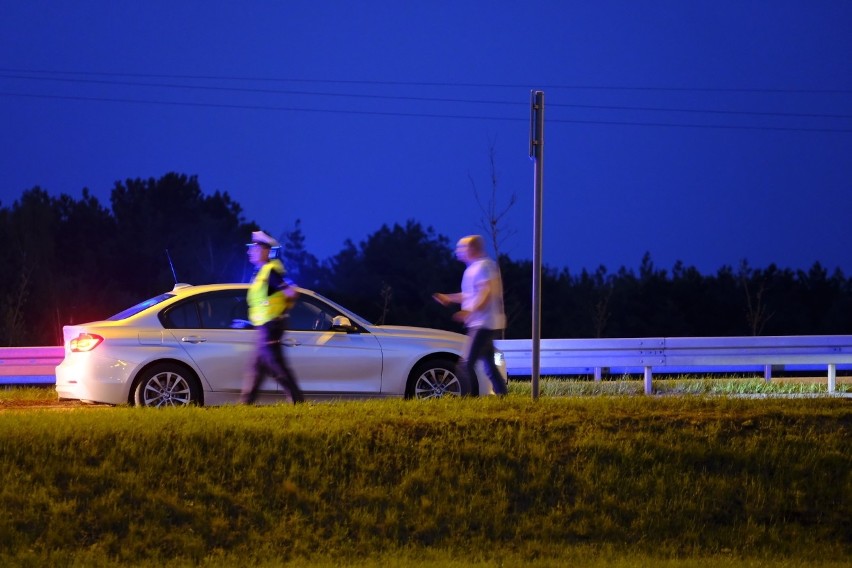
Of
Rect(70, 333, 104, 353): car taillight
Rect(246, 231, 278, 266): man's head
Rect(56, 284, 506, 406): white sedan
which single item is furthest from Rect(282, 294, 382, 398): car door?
Rect(70, 333, 104, 353): car taillight

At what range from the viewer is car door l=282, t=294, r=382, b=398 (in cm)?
1181

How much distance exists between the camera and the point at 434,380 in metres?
12.0

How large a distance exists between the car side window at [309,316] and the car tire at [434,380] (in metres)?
1.08

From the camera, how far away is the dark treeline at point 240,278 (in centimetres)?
4771

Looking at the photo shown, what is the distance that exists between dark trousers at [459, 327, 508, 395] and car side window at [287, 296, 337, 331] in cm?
166

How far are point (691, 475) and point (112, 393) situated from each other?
5802mm

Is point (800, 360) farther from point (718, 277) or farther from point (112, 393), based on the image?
point (718, 277)

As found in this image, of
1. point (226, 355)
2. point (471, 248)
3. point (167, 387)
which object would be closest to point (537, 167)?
point (471, 248)

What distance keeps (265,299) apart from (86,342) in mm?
2005

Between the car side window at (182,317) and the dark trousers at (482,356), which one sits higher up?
the car side window at (182,317)

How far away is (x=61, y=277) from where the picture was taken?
48.7 meters

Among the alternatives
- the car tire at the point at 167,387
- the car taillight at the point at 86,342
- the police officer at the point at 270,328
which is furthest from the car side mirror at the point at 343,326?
the car taillight at the point at 86,342

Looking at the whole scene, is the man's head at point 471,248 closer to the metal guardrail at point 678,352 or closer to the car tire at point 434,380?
the car tire at point 434,380

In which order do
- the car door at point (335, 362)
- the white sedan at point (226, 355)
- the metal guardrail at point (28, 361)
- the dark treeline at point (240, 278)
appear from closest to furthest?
1. the white sedan at point (226, 355)
2. the car door at point (335, 362)
3. the metal guardrail at point (28, 361)
4. the dark treeline at point (240, 278)
